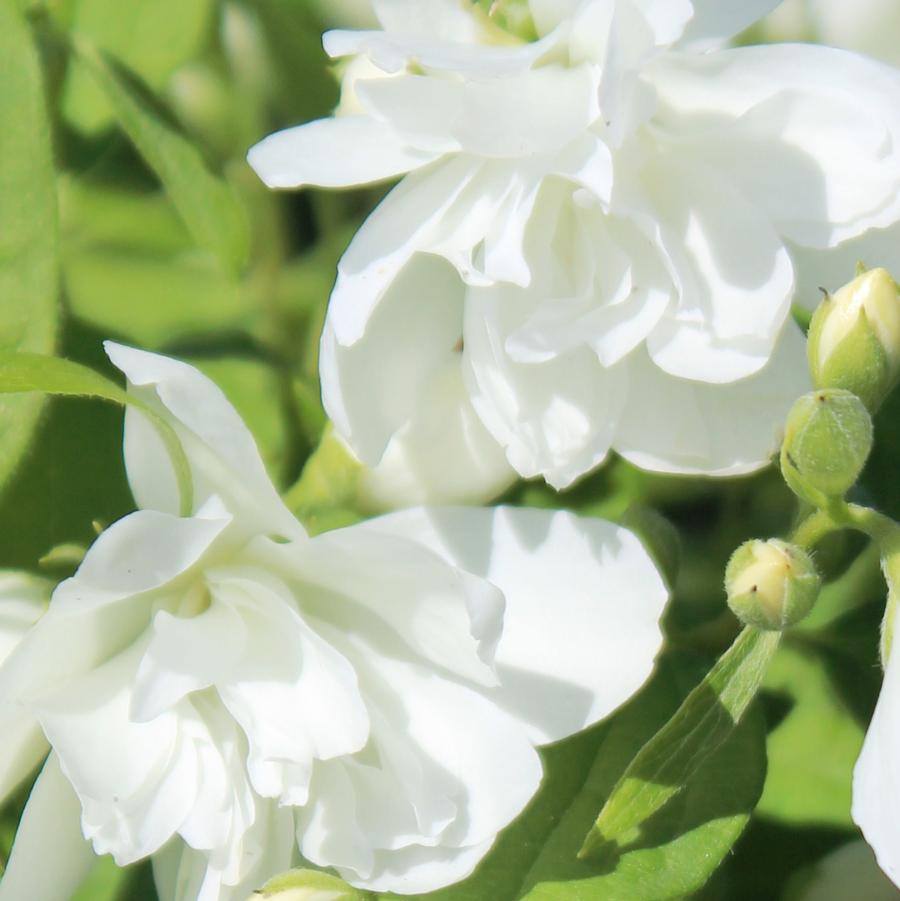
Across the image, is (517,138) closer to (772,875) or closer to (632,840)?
(632,840)

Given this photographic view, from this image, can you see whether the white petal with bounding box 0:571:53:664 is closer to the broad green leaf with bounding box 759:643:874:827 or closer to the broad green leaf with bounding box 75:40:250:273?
the broad green leaf with bounding box 75:40:250:273

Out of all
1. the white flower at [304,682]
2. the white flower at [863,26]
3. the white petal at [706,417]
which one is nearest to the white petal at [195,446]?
the white flower at [304,682]

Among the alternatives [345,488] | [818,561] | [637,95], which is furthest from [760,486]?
[637,95]

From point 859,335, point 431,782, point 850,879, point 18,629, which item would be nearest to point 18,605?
point 18,629

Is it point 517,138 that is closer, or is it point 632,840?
point 517,138

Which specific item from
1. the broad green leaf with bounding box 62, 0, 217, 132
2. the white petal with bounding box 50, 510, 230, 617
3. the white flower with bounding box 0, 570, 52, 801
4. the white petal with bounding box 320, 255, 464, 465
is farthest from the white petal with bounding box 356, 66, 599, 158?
the broad green leaf with bounding box 62, 0, 217, 132

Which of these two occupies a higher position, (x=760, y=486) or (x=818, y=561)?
(x=818, y=561)
